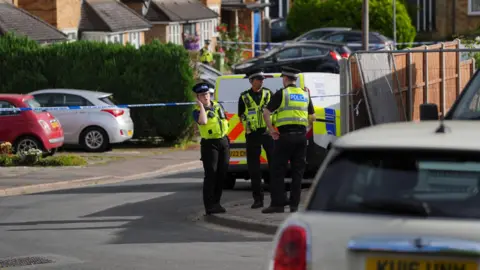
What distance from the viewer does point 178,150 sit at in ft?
94.0

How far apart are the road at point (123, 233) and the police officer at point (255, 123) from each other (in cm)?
91

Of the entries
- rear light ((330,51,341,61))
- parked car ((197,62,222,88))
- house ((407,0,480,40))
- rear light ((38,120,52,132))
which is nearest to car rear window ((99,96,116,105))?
rear light ((38,120,52,132))

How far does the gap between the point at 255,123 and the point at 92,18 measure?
26.0 m

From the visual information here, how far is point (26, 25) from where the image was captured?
114 ft

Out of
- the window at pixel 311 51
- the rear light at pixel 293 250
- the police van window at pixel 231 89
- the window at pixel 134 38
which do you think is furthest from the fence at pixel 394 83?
the window at pixel 134 38

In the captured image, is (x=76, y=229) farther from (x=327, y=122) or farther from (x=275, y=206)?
(x=327, y=122)

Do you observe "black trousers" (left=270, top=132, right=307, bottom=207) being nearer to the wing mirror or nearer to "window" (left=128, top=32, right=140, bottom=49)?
the wing mirror

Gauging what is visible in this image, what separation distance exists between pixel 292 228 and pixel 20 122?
19.3 m

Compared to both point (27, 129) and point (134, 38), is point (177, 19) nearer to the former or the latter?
point (134, 38)

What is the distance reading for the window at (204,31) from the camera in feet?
173

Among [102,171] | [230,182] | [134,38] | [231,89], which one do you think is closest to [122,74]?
[102,171]

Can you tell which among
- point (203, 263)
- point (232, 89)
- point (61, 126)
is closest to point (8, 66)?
point (61, 126)

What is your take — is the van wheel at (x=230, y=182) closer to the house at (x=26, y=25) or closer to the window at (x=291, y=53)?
the house at (x=26, y=25)

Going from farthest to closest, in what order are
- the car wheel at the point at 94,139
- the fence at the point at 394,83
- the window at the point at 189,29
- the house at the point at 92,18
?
the window at the point at 189,29 → the house at the point at 92,18 → the car wheel at the point at 94,139 → the fence at the point at 394,83
